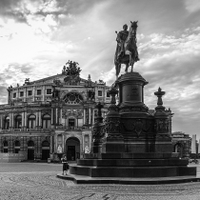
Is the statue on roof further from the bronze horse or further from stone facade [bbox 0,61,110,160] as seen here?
the bronze horse

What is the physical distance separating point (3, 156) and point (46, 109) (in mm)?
17662

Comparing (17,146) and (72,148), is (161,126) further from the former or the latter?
(17,146)

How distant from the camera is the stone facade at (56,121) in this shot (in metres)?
79.4

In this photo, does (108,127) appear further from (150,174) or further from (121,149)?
(150,174)

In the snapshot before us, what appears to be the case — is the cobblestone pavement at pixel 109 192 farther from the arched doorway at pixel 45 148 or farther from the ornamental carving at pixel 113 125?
the arched doorway at pixel 45 148

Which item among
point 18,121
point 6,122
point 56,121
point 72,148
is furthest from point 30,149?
point 6,122

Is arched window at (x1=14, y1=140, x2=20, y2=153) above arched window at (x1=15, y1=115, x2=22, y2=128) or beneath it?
beneath

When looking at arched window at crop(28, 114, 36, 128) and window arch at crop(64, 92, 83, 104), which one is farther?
arched window at crop(28, 114, 36, 128)

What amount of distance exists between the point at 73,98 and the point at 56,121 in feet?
23.5

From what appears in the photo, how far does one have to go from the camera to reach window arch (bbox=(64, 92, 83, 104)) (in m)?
83.3

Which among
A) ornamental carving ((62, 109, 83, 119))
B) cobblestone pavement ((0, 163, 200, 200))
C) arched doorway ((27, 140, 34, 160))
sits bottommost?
arched doorway ((27, 140, 34, 160))

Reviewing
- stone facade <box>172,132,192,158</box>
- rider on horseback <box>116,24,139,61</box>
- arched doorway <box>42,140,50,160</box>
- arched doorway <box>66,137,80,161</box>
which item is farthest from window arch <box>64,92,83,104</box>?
rider on horseback <box>116,24,139,61</box>

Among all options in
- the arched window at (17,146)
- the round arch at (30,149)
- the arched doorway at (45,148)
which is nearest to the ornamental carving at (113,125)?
the arched doorway at (45,148)

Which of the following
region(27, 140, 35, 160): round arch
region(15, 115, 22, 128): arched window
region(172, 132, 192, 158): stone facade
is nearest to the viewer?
region(27, 140, 35, 160): round arch
